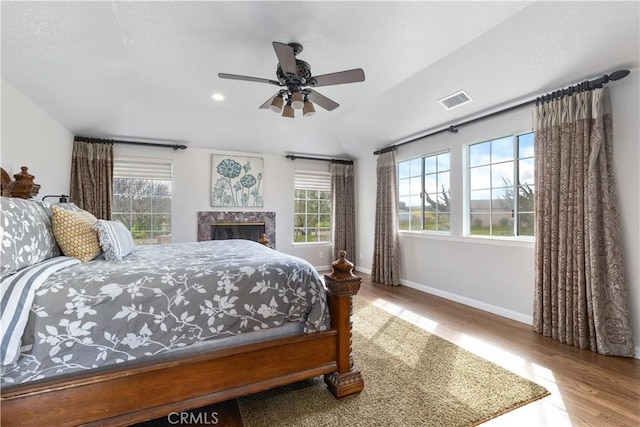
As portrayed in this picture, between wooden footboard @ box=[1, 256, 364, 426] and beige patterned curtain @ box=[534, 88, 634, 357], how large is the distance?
2.05 meters

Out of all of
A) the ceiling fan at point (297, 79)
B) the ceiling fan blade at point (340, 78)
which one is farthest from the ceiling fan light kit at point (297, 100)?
the ceiling fan blade at point (340, 78)

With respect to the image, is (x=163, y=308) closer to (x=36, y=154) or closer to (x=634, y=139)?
(x=36, y=154)

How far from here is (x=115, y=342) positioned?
1.33 metres

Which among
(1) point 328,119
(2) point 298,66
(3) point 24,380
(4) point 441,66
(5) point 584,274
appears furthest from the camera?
(1) point 328,119

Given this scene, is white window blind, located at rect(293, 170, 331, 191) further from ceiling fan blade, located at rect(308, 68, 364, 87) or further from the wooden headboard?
the wooden headboard

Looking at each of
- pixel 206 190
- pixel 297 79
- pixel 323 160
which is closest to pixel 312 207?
pixel 323 160

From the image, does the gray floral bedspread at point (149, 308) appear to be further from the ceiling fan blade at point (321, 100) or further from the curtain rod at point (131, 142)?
the curtain rod at point (131, 142)

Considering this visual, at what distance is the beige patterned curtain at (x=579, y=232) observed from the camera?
2336 millimetres

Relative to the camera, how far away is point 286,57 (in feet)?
6.61

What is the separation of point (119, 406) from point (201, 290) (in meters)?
0.62

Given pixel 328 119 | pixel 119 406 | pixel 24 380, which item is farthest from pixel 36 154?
pixel 328 119

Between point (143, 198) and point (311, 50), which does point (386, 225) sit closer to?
point (311, 50)

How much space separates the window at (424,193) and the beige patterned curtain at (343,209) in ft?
4.01

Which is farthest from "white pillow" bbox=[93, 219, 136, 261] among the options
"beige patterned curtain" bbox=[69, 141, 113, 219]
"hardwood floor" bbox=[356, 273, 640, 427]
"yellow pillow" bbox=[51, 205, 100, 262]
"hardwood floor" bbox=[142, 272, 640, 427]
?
"beige patterned curtain" bbox=[69, 141, 113, 219]
